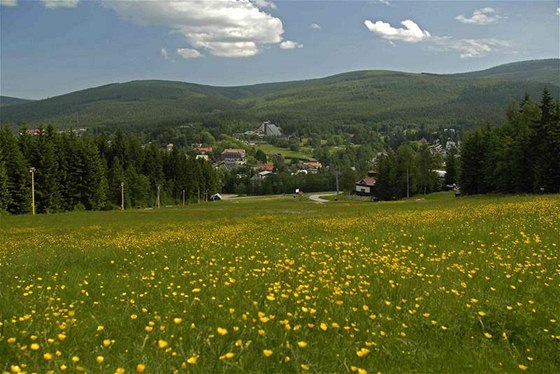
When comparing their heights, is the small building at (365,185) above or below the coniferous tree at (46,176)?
below

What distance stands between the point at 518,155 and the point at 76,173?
224 ft

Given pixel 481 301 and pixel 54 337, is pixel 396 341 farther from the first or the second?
pixel 54 337

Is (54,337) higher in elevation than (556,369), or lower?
higher

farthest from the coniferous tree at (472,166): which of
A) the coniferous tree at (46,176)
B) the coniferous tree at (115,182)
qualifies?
the coniferous tree at (46,176)

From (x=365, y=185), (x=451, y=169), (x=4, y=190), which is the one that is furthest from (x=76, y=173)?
(x=365, y=185)

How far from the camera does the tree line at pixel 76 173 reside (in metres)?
70.4

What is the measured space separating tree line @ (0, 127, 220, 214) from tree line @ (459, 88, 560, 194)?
205 ft

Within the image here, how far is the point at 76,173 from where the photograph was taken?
78375 mm

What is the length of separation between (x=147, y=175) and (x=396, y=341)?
104933mm

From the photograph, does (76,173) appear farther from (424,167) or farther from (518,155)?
(424,167)

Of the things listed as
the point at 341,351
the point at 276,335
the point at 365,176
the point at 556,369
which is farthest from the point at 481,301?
the point at 365,176

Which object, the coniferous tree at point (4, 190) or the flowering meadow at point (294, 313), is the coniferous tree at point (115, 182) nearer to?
the coniferous tree at point (4, 190)

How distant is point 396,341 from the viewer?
5.97m

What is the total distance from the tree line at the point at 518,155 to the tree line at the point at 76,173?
2458 inches
